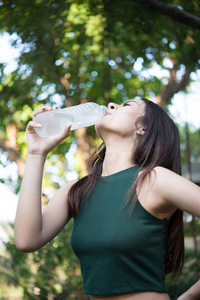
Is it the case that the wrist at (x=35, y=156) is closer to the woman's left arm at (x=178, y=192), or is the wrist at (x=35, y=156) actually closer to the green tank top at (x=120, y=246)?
the green tank top at (x=120, y=246)

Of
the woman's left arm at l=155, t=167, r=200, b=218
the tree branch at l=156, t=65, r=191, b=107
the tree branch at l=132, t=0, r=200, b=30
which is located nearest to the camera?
the woman's left arm at l=155, t=167, r=200, b=218

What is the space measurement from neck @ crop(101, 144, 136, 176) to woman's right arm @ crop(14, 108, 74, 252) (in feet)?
0.73

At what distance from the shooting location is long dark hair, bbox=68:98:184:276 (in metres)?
1.59

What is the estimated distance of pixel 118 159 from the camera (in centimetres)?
165

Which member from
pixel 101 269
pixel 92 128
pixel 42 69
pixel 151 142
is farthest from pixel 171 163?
pixel 92 128

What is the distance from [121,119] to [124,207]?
0.41 metres

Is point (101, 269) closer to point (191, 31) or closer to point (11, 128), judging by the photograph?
point (191, 31)

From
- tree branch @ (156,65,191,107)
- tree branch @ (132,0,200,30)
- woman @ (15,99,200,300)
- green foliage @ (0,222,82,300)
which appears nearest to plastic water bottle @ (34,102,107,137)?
woman @ (15,99,200,300)

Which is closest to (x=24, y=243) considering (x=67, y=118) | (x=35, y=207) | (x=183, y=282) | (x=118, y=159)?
(x=35, y=207)

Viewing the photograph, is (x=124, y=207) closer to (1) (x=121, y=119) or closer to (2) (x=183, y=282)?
(1) (x=121, y=119)

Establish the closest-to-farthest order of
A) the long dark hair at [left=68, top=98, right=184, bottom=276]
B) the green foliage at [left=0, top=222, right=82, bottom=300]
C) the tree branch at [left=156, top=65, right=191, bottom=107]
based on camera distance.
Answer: the long dark hair at [left=68, top=98, right=184, bottom=276]
the green foliage at [left=0, top=222, right=82, bottom=300]
the tree branch at [left=156, top=65, right=191, bottom=107]

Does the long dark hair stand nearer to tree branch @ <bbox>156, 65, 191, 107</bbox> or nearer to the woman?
the woman

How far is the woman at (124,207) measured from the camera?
4.55ft

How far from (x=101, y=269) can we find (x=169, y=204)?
358mm
